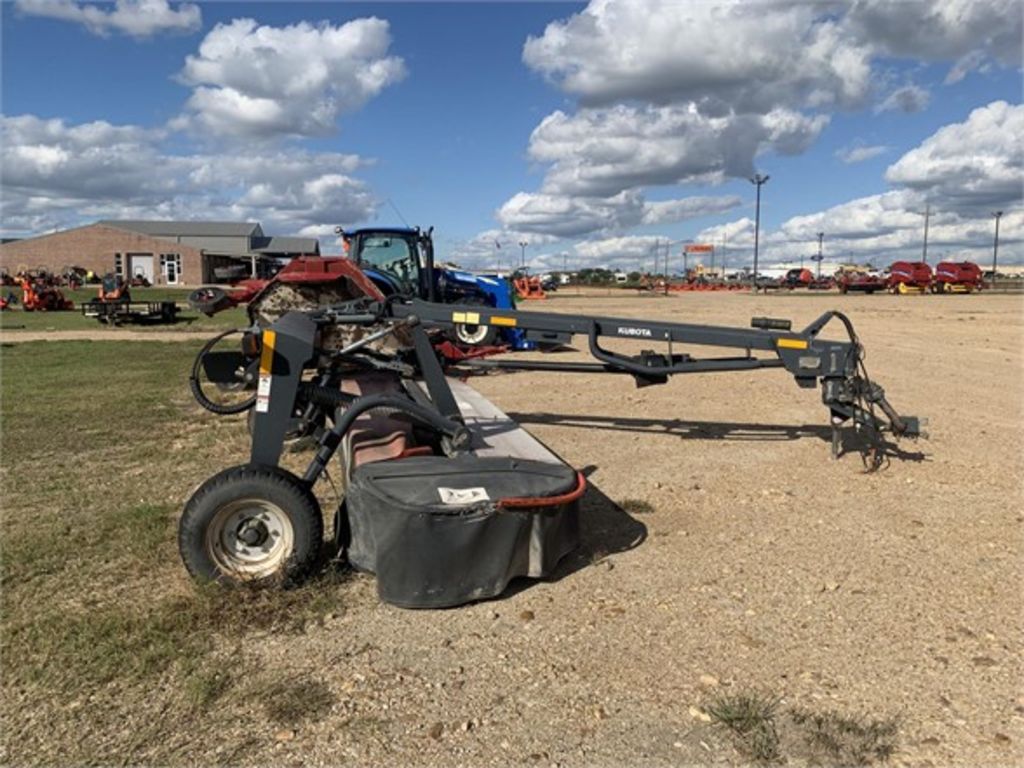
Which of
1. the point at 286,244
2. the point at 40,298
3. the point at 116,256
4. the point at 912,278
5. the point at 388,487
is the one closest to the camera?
the point at 388,487

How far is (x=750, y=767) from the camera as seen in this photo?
8.89 feet

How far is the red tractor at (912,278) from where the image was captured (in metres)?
48.9

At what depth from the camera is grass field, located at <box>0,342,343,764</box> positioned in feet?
9.64

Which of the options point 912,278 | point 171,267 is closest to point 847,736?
point 912,278

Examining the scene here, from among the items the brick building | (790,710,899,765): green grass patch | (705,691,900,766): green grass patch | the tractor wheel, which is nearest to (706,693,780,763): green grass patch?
(705,691,900,766): green grass patch

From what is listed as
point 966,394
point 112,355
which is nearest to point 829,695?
point 966,394

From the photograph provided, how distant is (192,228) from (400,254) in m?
94.3

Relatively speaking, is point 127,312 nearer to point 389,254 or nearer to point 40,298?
point 40,298

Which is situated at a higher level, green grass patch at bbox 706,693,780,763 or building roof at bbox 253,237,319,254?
building roof at bbox 253,237,319,254

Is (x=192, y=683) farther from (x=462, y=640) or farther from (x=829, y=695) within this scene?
(x=829, y=695)

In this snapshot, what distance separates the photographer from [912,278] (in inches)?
1922

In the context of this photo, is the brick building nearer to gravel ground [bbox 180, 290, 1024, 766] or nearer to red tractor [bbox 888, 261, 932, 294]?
red tractor [bbox 888, 261, 932, 294]

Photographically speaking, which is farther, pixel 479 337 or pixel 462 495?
pixel 479 337

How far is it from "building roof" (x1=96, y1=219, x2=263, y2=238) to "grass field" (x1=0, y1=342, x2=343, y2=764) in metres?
95.9
